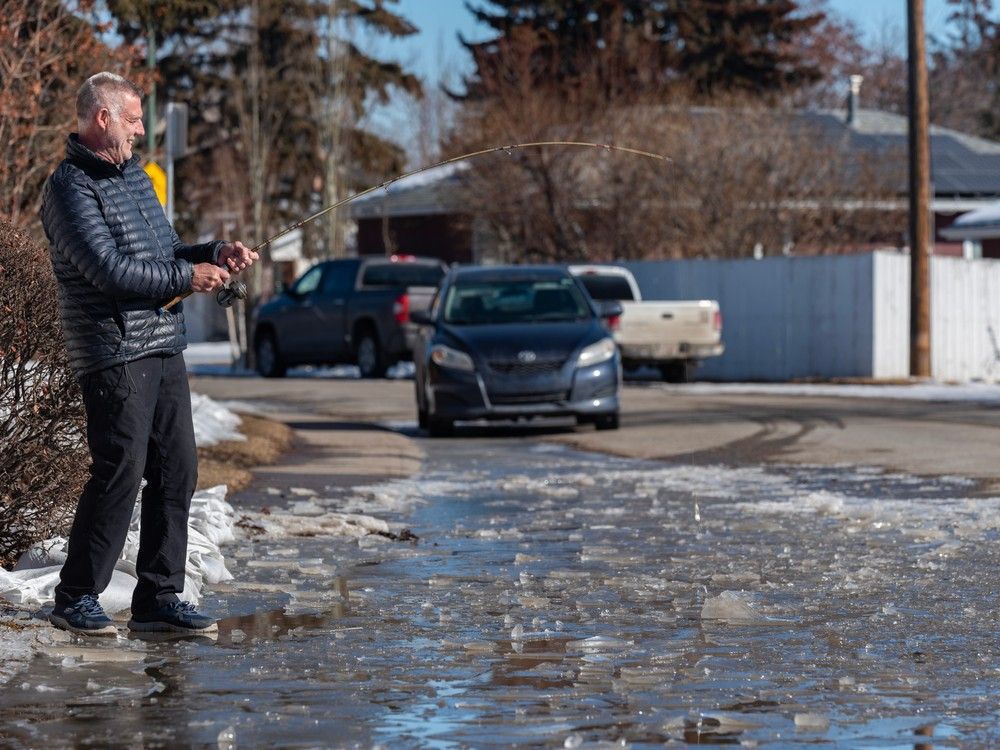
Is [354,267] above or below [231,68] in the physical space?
below

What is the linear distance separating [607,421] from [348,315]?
540 inches

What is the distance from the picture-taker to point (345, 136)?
48125mm

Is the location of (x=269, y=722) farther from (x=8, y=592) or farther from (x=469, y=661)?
(x=8, y=592)

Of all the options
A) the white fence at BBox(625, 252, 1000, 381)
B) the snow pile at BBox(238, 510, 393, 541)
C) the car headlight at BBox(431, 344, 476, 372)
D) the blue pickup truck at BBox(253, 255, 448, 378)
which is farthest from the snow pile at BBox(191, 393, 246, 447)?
the white fence at BBox(625, 252, 1000, 381)

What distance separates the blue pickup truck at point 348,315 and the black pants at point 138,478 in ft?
77.3

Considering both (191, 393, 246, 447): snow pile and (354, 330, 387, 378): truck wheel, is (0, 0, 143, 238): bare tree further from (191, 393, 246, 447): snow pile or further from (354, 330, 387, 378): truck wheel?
(354, 330, 387, 378): truck wheel

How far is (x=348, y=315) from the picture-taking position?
32.5m

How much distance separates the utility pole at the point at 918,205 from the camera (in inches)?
1139

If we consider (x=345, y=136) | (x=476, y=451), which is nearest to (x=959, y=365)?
(x=476, y=451)

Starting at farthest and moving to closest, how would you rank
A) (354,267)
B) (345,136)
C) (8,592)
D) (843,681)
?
(345,136)
(354,267)
(8,592)
(843,681)

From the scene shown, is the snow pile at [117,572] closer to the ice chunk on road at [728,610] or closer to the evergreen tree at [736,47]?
the ice chunk on road at [728,610]

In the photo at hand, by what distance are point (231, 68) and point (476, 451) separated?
118 feet

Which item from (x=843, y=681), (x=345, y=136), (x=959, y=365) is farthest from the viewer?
(x=345, y=136)

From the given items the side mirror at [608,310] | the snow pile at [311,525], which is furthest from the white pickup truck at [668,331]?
the snow pile at [311,525]
